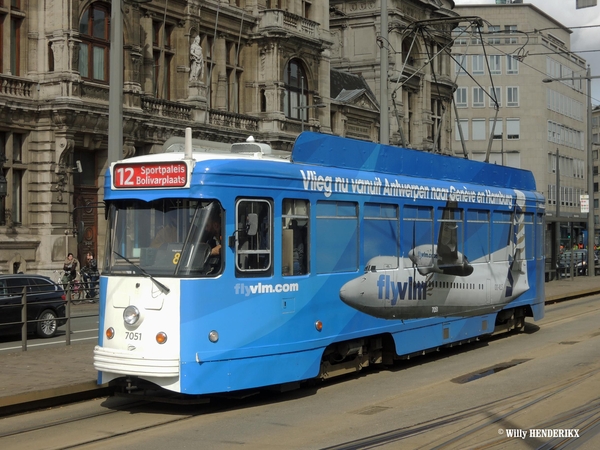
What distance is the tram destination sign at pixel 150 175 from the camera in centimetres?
→ 1078

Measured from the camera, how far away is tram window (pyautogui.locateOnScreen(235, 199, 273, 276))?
1099cm

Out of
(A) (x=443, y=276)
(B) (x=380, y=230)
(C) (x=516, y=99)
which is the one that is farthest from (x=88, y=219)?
(C) (x=516, y=99)

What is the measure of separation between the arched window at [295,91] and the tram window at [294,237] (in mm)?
33931

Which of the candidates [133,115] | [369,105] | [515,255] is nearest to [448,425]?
[515,255]

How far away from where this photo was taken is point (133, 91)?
117ft

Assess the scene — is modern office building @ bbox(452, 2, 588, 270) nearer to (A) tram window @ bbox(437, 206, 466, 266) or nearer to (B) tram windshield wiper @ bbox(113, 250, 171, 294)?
(A) tram window @ bbox(437, 206, 466, 266)

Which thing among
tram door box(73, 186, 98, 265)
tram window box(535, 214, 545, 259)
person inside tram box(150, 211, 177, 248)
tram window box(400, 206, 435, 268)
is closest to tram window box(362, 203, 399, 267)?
tram window box(400, 206, 435, 268)

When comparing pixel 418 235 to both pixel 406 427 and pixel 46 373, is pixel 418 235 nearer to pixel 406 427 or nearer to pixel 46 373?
pixel 406 427

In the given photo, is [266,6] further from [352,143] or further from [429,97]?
[352,143]

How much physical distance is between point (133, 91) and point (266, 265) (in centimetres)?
2559

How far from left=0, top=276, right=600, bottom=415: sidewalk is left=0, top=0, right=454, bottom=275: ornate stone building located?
11118mm

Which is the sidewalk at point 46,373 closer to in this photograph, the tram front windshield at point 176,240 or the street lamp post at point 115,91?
the tram front windshield at point 176,240

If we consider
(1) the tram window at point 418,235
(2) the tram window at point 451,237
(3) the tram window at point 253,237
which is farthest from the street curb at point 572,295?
(3) the tram window at point 253,237

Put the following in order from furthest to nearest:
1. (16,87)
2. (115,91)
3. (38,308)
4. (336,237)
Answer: (16,87) < (38,308) < (115,91) < (336,237)
